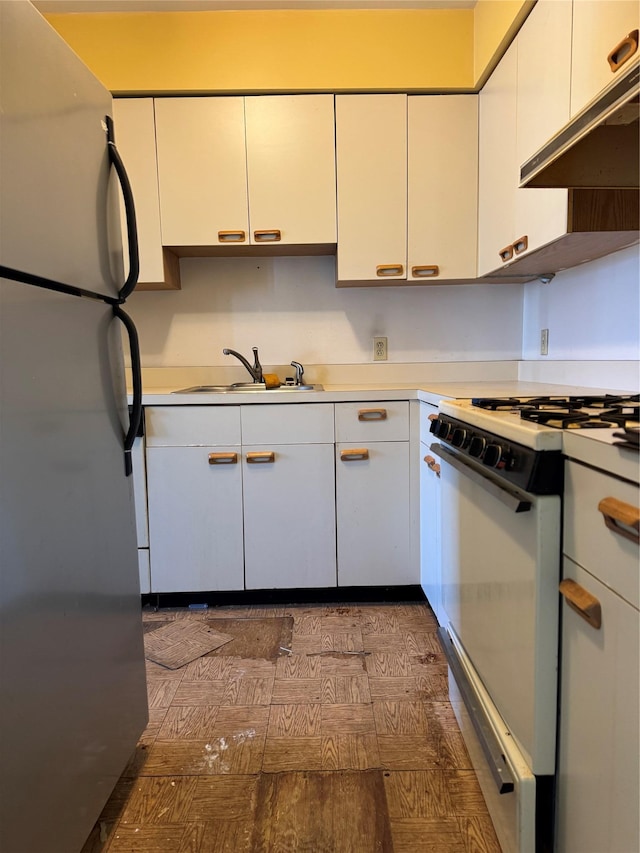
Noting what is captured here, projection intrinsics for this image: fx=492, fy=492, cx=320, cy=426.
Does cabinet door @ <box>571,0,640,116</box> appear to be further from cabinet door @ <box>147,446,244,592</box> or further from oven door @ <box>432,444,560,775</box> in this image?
cabinet door @ <box>147,446,244,592</box>

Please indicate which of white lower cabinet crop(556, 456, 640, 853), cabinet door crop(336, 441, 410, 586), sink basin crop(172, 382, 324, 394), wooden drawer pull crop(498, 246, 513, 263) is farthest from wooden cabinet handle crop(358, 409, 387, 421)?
white lower cabinet crop(556, 456, 640, 853)

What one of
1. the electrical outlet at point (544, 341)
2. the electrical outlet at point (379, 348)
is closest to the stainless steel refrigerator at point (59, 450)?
the electrical outlet at point (379, 348)

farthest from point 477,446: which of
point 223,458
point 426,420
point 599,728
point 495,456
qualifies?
point 223,458

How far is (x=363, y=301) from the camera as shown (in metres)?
2.54

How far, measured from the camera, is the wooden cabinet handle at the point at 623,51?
3.47 ft

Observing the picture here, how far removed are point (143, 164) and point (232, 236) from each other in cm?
48

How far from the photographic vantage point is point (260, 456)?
2053mm

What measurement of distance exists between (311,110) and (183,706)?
7.67 feet

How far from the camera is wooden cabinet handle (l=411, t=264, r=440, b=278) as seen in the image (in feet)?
7.27

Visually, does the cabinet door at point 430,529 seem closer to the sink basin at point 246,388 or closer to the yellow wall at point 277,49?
the sink basin at point 246,388

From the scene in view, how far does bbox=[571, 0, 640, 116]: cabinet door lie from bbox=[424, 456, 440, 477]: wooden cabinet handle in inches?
44.4

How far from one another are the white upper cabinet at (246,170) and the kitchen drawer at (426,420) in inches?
35.4

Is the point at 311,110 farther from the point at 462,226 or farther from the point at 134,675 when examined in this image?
the point at 134,675

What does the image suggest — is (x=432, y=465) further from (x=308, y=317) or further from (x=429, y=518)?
(x=308, y=317)
